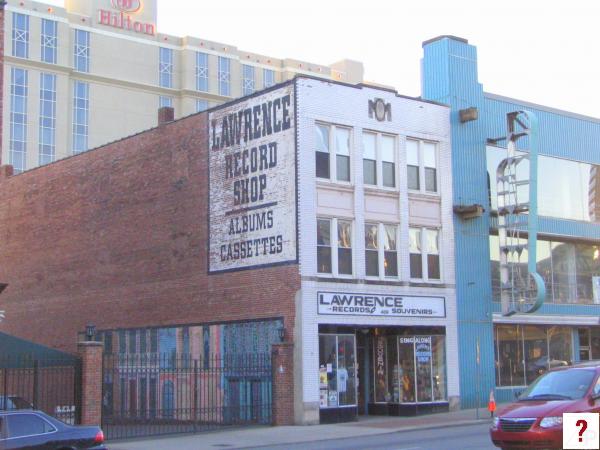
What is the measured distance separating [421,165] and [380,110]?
266cm

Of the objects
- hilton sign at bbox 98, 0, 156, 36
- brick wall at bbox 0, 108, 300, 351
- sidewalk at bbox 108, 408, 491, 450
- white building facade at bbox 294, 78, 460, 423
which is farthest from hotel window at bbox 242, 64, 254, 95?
sidewalk at bbox 108, 408, 491, 450

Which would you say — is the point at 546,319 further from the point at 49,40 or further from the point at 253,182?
the point at 49,40

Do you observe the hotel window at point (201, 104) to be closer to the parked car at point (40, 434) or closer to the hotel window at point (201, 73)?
the hotel window at point (201, 73)

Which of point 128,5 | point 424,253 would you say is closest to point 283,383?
point 424,253

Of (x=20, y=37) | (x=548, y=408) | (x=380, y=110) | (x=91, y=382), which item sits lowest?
(x=548, y=408)

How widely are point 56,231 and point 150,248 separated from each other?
7.42m

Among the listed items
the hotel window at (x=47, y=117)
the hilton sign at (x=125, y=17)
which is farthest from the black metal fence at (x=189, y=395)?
the hilton sign at (x=125, y=17)

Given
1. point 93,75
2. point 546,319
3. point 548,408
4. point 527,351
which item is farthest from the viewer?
point 93,75

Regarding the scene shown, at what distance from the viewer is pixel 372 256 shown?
3162 cm

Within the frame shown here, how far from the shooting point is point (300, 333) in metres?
29.2

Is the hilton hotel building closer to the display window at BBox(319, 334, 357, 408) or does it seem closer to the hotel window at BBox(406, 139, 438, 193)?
the hotel window at BBox(406, 139, 438, 193)

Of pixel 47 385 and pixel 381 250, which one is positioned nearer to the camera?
pixel 47 385

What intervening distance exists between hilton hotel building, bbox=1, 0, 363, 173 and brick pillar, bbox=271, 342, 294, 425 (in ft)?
183

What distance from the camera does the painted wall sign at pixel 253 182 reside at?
30438mm
